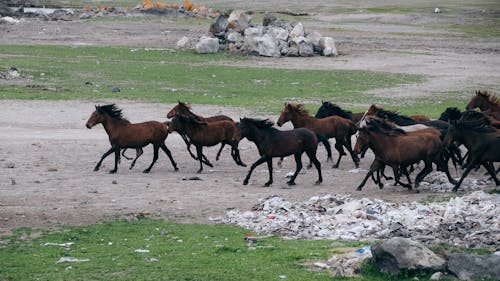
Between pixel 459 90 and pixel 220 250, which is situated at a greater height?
pixel 220 250

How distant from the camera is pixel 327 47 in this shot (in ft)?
140

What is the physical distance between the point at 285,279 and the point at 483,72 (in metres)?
28.3

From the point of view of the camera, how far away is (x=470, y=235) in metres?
13.3

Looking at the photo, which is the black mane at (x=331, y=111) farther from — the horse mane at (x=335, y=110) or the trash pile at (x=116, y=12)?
the trash pile at (x=116, y=12)

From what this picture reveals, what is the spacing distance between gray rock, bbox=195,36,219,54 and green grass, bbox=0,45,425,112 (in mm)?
433

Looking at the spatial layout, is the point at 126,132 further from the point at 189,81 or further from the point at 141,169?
the point at 189,81

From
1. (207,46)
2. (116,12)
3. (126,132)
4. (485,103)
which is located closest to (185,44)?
(207,46)

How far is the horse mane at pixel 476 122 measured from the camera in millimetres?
18516

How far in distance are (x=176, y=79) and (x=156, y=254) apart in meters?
21.8

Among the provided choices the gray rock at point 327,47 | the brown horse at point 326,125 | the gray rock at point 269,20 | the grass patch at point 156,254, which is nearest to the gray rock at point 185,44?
the gray rock at point 269,20

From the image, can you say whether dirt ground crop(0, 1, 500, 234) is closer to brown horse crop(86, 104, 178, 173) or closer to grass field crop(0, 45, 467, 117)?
brown horse crop(86, 104, 178, 173)

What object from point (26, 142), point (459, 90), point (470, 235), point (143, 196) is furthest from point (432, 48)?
point (470, 235)

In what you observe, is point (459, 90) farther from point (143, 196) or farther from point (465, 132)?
point (143, 196)

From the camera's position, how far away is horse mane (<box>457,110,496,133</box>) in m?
18.5
